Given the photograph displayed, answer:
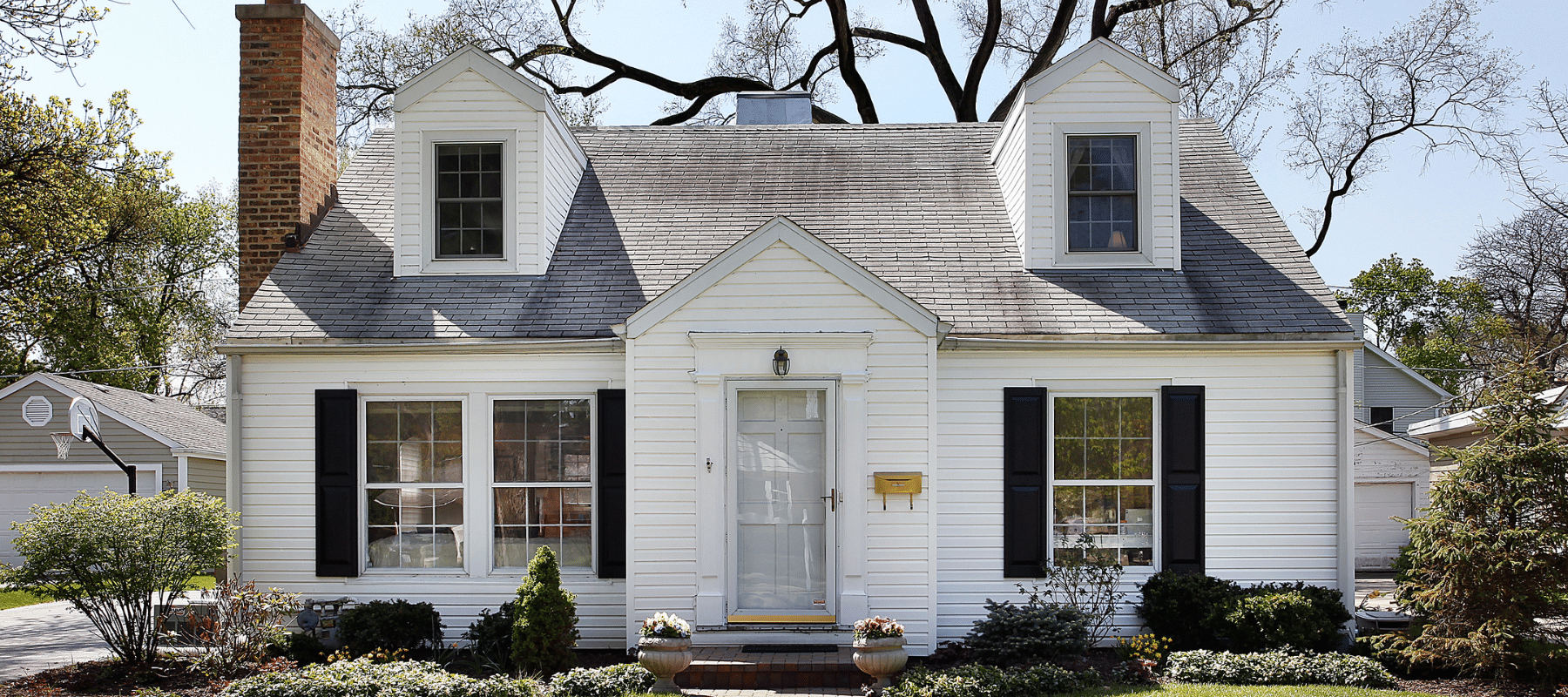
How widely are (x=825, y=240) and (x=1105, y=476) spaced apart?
369 centimetres

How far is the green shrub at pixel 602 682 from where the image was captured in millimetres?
7355

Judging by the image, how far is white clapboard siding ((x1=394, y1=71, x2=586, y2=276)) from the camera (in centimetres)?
1022

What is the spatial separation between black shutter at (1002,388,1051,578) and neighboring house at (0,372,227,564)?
15.9 meters

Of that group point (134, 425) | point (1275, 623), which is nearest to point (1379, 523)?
point (1275, 623)

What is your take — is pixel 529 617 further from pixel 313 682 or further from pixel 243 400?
pixel 243 400

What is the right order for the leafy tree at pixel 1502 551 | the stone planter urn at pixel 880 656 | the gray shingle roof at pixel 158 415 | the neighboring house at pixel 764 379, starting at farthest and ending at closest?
1. the gray shingle roof at pixel 158 415
2. the neighboring house at pixel 764 379
3. the leafy tree at pixel 1502 551
4. the stone planter urn at pixel 880 656

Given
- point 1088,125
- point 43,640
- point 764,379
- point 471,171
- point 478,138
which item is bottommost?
point 43,640

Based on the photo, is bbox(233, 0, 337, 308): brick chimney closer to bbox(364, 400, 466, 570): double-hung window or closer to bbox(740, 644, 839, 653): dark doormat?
bbox(364, 400, 466, 570): double-hung window

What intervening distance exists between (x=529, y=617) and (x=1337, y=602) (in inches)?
268

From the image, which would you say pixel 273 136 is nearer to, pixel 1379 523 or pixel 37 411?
pixel 37 411

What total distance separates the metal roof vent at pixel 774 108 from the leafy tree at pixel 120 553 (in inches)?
323

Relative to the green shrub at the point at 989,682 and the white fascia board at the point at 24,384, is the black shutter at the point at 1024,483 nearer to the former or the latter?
the green shrub at the point at 989,682

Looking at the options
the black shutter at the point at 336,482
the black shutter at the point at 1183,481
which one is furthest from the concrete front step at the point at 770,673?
the black shutter at the point at 336,482

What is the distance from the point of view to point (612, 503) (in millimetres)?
9172
